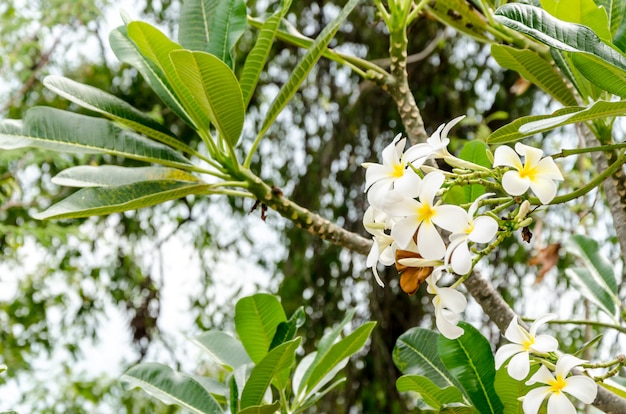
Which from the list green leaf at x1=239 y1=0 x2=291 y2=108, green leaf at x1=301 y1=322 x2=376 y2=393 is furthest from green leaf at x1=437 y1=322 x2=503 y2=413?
green leaf at x1=239 y1=0 x2=291 y2=108

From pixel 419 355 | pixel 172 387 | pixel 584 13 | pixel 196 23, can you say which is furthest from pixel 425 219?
pixel 196 23

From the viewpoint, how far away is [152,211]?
2584mm

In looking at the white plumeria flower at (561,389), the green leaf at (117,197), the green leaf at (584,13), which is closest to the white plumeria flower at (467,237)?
the white plumeria flower at (561,389)

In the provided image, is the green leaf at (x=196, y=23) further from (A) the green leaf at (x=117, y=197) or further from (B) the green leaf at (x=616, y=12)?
(B) the green leaf at (x=616, y=12)

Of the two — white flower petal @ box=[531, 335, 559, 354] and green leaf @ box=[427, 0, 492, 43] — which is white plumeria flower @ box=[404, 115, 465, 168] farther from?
green leaf @ box=[427, 0, 492, 43]

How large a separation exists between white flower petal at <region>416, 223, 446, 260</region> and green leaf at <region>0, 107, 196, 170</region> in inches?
18.0

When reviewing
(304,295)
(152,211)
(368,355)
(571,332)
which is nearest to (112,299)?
(152,211)

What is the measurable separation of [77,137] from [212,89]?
0.65 ft

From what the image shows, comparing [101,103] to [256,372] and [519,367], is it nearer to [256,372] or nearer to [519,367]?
[256,372]

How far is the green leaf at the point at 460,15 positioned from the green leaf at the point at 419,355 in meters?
0.39

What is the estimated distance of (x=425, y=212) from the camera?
1.51 feet

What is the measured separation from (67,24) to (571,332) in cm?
179

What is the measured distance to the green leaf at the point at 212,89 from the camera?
2.30 ft

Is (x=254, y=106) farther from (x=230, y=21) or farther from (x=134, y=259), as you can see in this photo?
(x=230, y=21)
